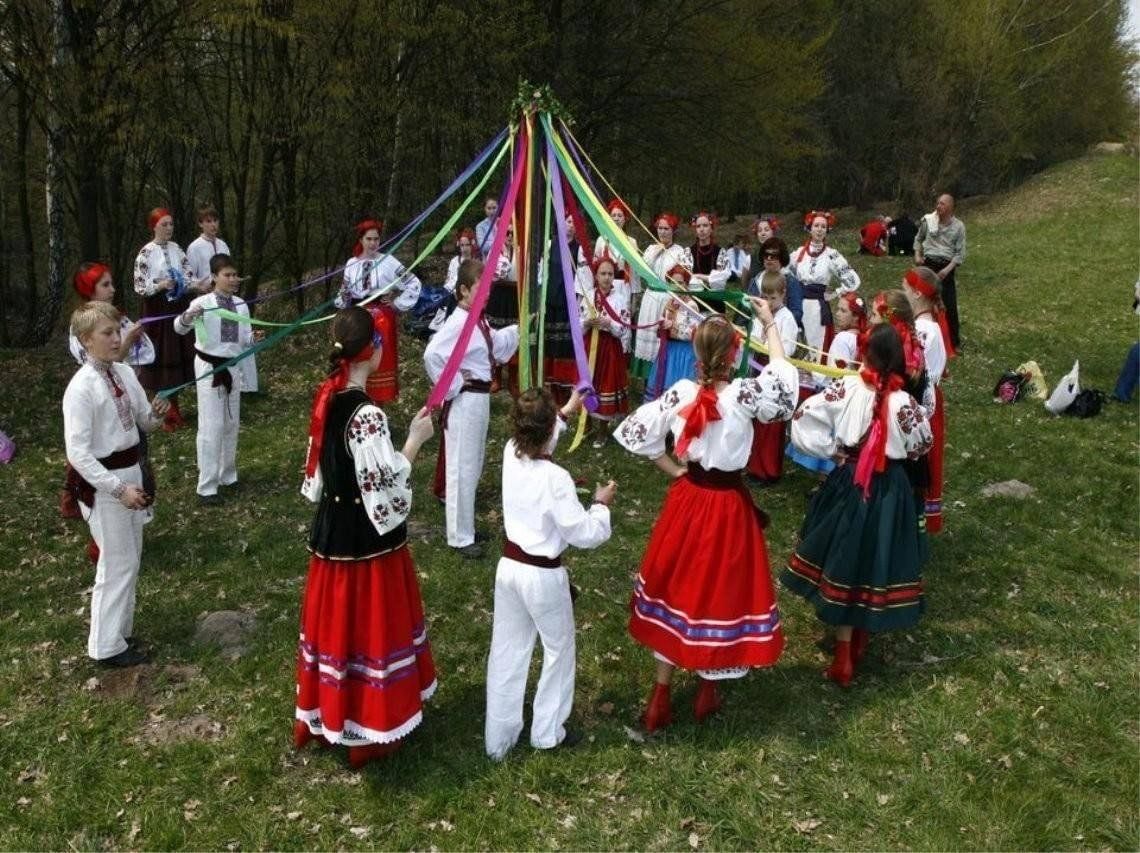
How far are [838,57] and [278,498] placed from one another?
2350 cm

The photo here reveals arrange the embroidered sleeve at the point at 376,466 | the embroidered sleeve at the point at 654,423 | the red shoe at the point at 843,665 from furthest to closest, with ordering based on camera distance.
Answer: the red shoe at the point at 843,665 → the embroidered sleeve at the point at 654,423 → the embroidered sleeve at the point at 376,466

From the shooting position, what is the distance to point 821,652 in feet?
15.3

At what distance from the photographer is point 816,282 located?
814 cm

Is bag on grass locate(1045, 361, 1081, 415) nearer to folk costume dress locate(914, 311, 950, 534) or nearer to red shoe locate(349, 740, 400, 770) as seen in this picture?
folk costume dress locate(914, 311, 950, 534)

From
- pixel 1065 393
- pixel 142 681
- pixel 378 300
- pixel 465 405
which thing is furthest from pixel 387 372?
pixel 1065 393

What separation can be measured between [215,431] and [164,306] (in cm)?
240

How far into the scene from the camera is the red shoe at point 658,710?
155 inches

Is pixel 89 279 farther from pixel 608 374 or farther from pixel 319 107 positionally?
pixel 319 107

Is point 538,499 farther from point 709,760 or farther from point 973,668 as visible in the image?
point 973,668

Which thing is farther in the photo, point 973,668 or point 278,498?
point 278,498

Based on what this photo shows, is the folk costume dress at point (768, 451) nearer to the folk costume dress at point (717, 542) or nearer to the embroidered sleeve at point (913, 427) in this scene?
the embroidered sleeve at point (913, 427)

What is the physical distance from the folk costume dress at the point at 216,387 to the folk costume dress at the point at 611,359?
9.74 feet

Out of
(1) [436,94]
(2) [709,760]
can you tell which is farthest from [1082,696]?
(1) [436,94]

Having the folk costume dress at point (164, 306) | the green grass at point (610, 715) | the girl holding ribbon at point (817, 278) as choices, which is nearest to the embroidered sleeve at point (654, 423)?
the green grass at point (610, 715)
